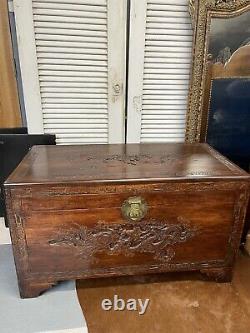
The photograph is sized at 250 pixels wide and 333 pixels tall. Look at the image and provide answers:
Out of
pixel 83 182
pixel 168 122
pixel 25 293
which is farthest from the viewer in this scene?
pixel 168 122

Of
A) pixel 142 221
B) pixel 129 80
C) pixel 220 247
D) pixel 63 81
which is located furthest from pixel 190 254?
pixel 63 81

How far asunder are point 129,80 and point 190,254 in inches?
29.9

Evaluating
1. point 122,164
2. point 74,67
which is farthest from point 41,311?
point 74,67

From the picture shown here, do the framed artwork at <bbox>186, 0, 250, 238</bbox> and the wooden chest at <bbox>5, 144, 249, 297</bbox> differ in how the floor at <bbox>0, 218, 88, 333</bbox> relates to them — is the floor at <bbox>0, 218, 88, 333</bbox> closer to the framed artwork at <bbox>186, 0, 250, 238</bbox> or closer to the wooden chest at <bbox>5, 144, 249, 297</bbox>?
the wooden chest at <bbox>5, 144, 249, 297</bbox>

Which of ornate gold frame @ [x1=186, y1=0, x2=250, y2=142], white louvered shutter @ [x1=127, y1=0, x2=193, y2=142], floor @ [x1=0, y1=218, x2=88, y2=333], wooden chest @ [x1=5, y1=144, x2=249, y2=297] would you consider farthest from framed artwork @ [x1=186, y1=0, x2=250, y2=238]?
floor @ [x1=0, y1=218, x2=88, y2=333]

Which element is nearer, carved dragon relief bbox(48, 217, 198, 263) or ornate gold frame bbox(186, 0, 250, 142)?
carved dragon relief bbox(48, 217, 198, 263)

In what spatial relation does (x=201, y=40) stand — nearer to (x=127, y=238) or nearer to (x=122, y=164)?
(x=122, y=164)

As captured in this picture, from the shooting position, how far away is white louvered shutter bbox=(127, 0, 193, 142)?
1.14 m

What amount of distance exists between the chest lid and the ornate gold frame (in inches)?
6.3

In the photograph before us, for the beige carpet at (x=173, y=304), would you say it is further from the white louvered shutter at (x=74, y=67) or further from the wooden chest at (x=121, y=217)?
the white louvered shutter at (x=74, y=67)

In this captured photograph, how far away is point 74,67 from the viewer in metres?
1.17

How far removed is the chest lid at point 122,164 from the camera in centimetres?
81

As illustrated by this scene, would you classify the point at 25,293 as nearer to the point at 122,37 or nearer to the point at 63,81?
the point at 63,81

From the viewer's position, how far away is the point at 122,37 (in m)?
1.15
